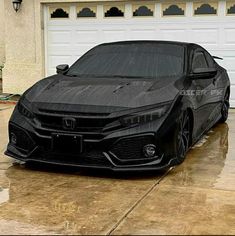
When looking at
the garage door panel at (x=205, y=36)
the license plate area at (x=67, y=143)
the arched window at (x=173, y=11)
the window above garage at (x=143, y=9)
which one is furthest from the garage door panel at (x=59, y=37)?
the license plate area at (x=67, y=143)

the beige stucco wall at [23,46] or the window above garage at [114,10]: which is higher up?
the window above garage at [114,10]

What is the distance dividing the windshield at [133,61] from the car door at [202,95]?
1.00 feet

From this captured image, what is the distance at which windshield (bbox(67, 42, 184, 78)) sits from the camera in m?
5.88

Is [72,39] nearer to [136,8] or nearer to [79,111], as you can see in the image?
[136,8]

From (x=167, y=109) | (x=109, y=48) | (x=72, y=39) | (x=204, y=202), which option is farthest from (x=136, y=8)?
(x=204, y=202)

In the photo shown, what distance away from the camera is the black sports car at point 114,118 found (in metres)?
4.81

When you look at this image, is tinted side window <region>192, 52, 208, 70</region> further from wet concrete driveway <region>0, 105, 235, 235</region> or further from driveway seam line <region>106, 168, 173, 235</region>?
driveway seam line <region>106, 168, 173, 235</region>

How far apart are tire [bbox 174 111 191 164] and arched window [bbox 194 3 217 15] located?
17.0ft

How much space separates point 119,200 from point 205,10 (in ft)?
23.1

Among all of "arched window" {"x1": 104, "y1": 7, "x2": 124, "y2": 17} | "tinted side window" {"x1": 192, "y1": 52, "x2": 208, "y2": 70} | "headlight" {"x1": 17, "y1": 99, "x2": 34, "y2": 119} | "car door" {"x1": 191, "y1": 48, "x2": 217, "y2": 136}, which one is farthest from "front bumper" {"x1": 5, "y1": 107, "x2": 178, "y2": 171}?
"arched window" {"x1": 104, "y1": 7, "x2": 124, "y2": 17}

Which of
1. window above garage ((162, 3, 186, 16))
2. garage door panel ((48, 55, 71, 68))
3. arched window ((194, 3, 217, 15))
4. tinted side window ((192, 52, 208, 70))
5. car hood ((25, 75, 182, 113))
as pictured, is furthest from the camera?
garage door panel ((48, 55, 71, 68))

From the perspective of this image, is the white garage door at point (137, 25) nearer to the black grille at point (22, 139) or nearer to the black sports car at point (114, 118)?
the black sports car at point (114, 118)

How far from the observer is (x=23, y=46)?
1174cm

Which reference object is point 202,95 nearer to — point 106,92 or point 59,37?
point 106,92
